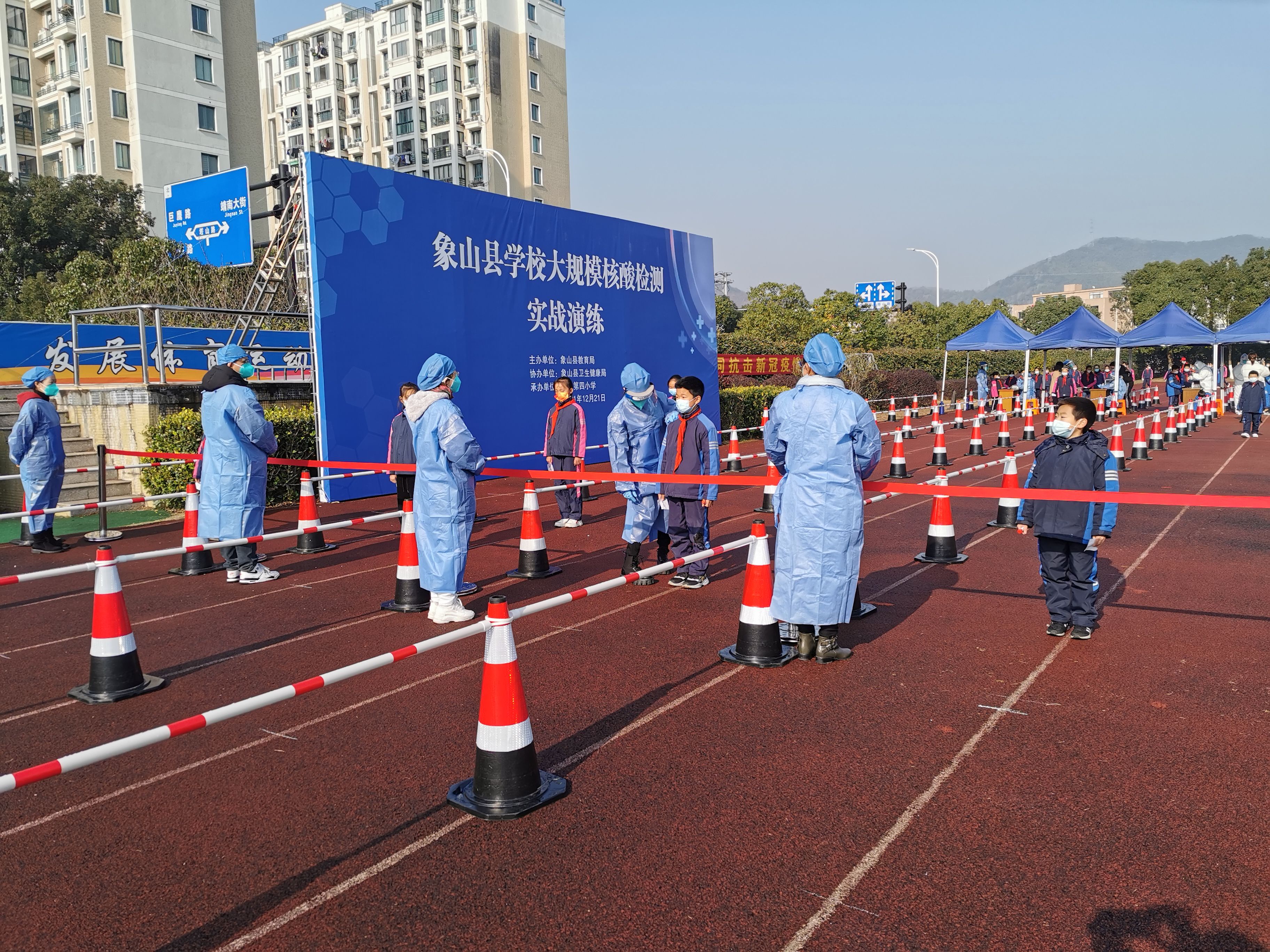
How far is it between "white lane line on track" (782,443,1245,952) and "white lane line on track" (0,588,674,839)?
2.92 metres

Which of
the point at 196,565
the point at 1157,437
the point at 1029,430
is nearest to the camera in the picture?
the point at 196,565

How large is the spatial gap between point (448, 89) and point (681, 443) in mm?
68071

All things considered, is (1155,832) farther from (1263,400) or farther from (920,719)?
(1263,400)

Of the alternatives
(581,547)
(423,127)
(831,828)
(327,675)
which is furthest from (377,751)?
(423,127)

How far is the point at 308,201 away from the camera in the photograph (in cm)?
1229

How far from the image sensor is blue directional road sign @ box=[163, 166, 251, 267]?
18.2 metres

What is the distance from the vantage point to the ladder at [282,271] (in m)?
15.8

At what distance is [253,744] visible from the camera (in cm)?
469

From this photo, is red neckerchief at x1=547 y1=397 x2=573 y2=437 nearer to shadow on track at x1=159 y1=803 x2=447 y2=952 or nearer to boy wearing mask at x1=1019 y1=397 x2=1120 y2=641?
boy wearing mask at x1=1019 y1=397 x2=1120 y2=641

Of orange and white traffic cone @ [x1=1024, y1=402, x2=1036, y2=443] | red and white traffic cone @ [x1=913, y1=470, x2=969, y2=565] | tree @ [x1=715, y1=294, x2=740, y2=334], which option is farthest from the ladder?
tree @ [x1=715, y1=294, x2=740, y2=334]

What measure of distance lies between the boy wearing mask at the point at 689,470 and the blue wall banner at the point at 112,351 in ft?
32.8

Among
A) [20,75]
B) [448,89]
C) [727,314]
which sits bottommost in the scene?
[727,314]

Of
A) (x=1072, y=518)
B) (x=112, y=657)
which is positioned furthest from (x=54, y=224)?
(x=1072, y=518)

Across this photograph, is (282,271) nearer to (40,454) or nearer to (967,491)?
(40,454)
